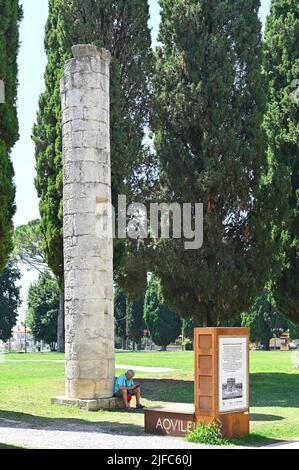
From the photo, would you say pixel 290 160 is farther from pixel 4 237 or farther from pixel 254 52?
pixel 4 237

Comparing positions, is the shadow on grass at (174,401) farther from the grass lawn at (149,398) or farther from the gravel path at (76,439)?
the gravel path at (76,439)

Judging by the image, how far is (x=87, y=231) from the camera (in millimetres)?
16828

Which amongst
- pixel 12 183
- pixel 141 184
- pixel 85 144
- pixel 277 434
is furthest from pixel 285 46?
pixel 277 434

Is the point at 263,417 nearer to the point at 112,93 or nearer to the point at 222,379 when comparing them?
the point at 222,379

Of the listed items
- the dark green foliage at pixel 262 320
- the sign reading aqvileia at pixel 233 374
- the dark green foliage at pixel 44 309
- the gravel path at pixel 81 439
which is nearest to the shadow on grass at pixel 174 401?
the gravel path at pixel 81 439

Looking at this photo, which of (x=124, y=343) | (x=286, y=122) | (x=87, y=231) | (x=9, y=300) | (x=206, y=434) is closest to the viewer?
(x=206, y=434)

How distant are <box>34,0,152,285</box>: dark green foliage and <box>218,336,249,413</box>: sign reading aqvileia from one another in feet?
31.6

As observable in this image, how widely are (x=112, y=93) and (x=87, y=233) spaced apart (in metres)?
6.48

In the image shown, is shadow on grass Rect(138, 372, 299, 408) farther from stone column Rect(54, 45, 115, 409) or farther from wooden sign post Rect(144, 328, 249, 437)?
wooden sign post Rect(144, 328, 249, 437)

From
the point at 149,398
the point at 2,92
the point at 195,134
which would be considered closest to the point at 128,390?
the point at 149,398

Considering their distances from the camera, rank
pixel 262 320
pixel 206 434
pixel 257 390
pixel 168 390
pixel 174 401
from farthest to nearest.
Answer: pixel 262 320, pixel 257 390, pixel 168 390, pixel 174 401, pixel 206 434

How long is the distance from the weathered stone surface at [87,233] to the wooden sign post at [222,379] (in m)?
4.98

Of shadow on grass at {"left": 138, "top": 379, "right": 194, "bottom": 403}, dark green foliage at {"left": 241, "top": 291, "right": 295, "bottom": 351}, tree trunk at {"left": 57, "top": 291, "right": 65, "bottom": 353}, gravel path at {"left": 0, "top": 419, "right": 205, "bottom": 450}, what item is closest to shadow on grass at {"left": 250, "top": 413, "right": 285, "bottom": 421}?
shadow on grass at {"left": 138, "top": 379, "right": 194, "bottom": 403}

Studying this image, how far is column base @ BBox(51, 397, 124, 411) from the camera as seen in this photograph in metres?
16.1
